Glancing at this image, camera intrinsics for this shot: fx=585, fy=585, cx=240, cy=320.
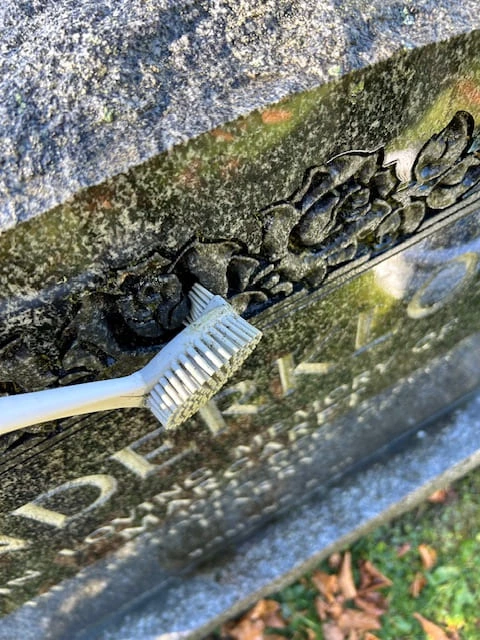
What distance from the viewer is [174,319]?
3.26 ft

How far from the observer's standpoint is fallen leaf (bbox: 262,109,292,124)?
85 cm

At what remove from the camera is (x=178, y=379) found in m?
0.91

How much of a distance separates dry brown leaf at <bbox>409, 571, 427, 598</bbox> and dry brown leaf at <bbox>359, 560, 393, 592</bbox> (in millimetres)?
73

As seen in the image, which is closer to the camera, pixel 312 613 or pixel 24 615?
pixel 24 615

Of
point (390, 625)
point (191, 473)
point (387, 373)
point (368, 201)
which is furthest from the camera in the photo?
point (390, 625)

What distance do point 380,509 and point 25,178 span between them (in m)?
1.61

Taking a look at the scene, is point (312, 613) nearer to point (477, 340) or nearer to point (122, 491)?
point (122, 491)

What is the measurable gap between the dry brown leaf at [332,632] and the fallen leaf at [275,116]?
64.4 inches

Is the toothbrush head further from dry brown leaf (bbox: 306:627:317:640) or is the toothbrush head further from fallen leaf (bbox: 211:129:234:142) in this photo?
dry brown leaf (bbox: 306:627:317:640)

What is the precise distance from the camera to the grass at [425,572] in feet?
6.17

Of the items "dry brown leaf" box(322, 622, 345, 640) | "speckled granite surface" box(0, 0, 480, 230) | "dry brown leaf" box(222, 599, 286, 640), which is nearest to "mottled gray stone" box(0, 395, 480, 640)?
"dry brown leaf" box(222, 599, 286, 640)

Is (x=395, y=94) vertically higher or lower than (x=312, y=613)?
higher

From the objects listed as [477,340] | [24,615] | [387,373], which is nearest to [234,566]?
[24,615]

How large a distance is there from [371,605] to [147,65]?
1767 millimetres
